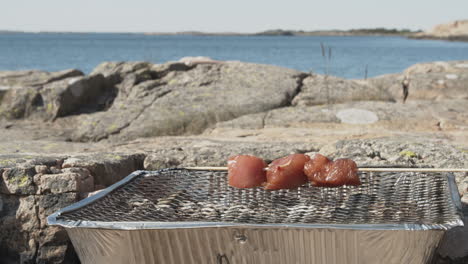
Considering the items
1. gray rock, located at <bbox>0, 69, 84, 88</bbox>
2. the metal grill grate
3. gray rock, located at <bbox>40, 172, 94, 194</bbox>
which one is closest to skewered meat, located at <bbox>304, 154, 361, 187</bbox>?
the metal grill grate

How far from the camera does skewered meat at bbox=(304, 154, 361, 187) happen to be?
10.4 ft

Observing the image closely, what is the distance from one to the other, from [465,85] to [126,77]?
4.88m

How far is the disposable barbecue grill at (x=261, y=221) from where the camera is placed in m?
2.28

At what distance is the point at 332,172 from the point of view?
3.20 meters

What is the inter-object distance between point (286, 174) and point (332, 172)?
254 mm

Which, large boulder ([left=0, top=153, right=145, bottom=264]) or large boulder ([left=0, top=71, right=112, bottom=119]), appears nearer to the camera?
large boulder ([left=0, top=153, right=145, bottom=264])

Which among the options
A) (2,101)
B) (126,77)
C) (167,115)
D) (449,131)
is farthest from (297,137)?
(2,101)

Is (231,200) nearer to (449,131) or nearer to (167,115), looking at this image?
(449,131)

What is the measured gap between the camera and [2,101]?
812 centimetres

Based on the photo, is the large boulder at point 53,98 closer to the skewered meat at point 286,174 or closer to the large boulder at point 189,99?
the large boulder at point 189,99

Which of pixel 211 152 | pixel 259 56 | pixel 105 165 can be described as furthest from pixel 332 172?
pixel 259 56

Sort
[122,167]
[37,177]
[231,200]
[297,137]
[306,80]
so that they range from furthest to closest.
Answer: [306,80]
[297,137]
[122,167]
[37,177]
[231,200]

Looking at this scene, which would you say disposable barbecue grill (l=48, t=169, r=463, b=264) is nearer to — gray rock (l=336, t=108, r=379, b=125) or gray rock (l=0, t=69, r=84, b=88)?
gray rock (l=336, t=108, r=379, b=125)

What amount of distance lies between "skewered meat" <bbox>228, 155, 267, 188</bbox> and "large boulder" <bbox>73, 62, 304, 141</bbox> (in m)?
3.31
